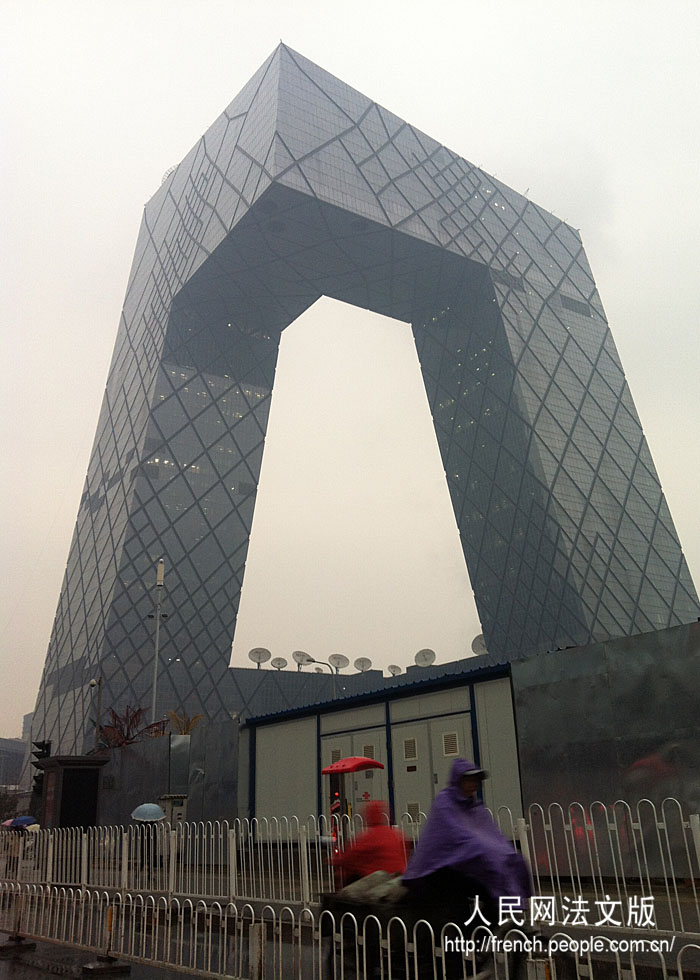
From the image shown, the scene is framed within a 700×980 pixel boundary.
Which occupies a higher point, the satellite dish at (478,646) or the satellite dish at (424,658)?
the satellite dish at (478,646)

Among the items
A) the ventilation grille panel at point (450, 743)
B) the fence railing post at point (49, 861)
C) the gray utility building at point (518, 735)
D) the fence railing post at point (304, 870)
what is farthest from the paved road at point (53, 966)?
the ventilation grille panel at point (450, 743)

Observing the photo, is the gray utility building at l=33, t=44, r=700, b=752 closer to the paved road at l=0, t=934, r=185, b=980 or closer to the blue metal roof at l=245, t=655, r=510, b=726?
the blue metal roof at l=245, t=655, r=510, b=726

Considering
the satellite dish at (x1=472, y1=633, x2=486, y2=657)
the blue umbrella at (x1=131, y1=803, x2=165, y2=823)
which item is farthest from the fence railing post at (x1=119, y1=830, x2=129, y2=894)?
the satellite dish at (x1=472, y1=633, x2=486, y2=657)

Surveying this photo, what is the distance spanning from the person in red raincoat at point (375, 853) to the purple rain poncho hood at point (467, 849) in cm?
142

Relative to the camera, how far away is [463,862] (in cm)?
501

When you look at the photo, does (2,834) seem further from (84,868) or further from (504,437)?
(504,437)

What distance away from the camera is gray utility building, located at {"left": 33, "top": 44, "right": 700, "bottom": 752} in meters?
43.2

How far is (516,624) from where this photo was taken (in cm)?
4703

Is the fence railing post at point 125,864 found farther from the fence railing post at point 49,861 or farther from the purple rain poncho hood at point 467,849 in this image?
the purple rain poncho hood at point 467,849

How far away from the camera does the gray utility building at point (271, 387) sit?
43219 mm

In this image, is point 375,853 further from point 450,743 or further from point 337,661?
point 337,661

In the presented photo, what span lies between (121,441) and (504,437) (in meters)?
23.4

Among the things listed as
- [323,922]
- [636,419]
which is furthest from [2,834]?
[636,419]

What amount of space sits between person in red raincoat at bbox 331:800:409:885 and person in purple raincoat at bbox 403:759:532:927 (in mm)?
1428
